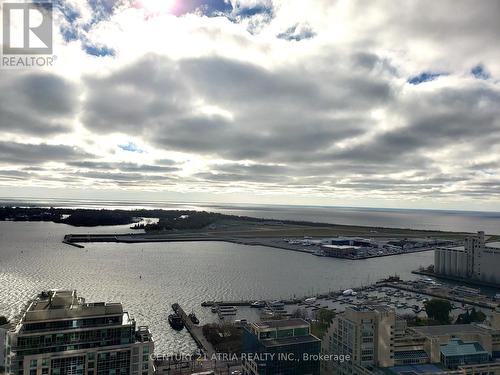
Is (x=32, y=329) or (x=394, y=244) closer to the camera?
(x=32, y=329)

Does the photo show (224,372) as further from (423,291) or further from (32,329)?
(423,291)

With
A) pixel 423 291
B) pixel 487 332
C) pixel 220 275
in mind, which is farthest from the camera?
pixel 220 275

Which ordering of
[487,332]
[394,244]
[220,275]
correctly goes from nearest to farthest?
[487,332] → [220,275] → [394,244]

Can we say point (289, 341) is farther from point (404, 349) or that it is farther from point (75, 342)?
point (75, 342)

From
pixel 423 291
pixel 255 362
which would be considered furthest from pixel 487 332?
pixel 423 291

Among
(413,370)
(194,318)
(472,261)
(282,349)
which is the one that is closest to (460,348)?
(413,370)

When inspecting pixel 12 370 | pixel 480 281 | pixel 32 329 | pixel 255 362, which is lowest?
pixel 480 281
